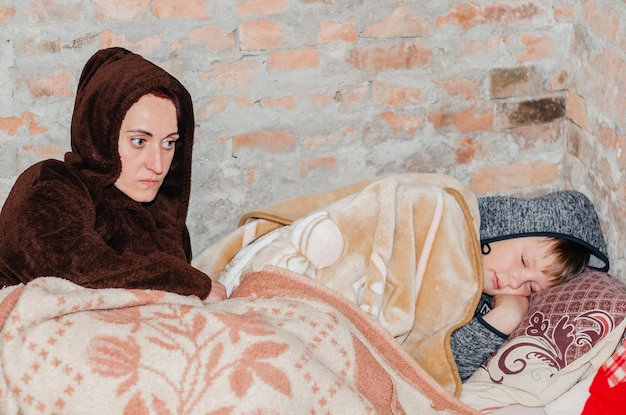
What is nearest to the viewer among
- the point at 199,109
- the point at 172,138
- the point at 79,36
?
the point at 172,138

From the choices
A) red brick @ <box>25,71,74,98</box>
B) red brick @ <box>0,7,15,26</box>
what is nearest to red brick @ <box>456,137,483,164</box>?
red brick @ <box>25,71,74,98</box>

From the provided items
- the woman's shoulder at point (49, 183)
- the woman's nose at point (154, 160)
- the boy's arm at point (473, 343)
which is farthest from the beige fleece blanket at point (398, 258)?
the woman's shoulder at point (49, 183)

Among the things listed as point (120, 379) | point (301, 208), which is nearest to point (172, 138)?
point (301, 208)

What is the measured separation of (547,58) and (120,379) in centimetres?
167

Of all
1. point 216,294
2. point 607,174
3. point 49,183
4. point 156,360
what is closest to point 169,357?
point 156,360

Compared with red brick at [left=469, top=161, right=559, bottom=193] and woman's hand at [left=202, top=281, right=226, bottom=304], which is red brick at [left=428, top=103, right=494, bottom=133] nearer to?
red brick at [left=469, top=161, right=559, bottom=193]

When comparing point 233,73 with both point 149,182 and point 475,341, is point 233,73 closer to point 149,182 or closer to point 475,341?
point 149,182

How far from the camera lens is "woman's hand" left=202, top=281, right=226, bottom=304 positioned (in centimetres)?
214

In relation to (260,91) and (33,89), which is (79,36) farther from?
(260,91)

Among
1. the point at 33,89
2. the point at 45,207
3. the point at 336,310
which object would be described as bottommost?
the point at 336,310

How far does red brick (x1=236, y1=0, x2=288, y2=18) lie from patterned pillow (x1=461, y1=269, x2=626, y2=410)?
1124 millimetres

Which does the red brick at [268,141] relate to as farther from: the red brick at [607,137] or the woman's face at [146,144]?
the red brick at [607,137]

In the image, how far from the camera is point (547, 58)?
266 centimetres

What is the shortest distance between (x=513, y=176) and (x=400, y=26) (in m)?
0.65
